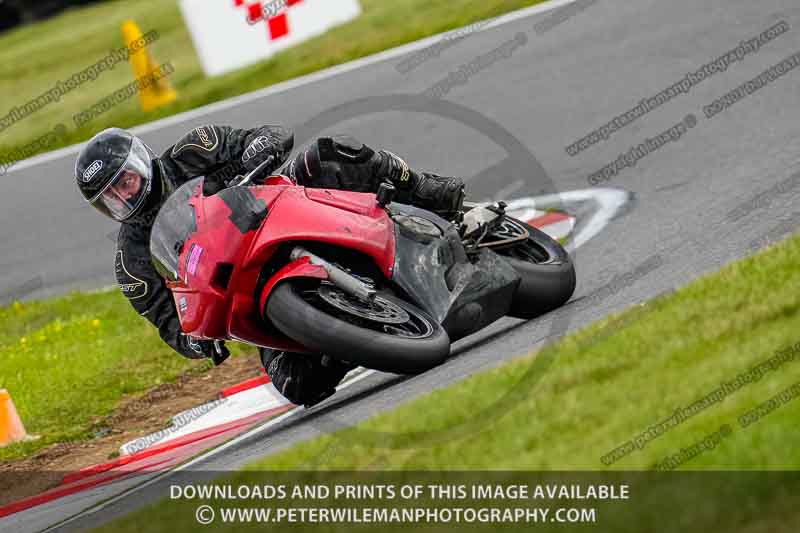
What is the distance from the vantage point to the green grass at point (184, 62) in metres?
14.2

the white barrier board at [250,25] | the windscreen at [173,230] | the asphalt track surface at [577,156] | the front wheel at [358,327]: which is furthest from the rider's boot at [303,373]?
the white barrier board at [250,25]

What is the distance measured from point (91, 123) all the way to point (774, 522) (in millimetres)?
13091

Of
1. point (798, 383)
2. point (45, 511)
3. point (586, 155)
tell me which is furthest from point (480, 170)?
point (798, 383)

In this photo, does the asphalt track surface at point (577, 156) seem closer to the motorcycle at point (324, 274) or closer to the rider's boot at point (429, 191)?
the motorcycle at point (324, 274)

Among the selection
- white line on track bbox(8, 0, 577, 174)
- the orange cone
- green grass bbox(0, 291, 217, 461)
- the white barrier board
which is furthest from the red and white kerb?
the orange cone

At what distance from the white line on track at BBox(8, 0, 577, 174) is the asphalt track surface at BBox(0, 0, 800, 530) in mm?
172

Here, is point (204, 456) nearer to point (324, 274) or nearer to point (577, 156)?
point (324, 274)

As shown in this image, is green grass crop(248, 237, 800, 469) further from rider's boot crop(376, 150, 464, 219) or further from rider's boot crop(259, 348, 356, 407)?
rider's boot crop(376, 150, 464, 219)

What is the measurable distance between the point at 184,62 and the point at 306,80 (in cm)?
410

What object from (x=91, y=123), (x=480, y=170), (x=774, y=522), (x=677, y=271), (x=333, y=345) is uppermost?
(x=774, y=522)

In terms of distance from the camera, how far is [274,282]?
5469 millimetres

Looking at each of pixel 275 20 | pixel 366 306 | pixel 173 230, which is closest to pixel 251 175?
pixel 173 230

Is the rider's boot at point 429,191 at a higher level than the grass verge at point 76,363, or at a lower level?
higher

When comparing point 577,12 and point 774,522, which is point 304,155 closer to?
point 774,522
